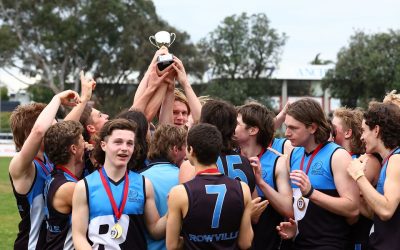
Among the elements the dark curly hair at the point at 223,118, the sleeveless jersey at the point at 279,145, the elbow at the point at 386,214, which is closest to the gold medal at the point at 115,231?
the dark curly hair at the point at 223,118

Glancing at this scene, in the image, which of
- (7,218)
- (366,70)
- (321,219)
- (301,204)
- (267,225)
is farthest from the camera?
(366,70)

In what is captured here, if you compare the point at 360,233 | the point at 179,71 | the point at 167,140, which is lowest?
the point at 360,233

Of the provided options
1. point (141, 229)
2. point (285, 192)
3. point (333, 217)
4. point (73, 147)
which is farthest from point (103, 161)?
point (333, 217)

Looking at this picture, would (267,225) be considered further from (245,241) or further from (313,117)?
(313,117)

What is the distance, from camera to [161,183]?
5152 millimetres

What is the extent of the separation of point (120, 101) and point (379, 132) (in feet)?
167

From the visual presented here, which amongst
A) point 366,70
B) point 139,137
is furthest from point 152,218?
point 366,70

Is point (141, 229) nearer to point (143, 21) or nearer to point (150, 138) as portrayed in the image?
point (150, 138)

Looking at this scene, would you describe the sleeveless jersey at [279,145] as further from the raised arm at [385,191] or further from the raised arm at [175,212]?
the raised arm at [175,212]

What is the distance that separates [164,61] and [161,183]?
1.79 m

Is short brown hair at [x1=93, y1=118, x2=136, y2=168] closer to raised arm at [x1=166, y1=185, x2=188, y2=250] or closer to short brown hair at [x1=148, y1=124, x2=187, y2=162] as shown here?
short brown hair at [x1=148, y1=124, x2=187, y2=162]

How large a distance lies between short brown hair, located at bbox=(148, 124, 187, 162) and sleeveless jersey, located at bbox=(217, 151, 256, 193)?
0.44 metres

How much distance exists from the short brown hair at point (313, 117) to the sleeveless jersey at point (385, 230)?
1.93 feet

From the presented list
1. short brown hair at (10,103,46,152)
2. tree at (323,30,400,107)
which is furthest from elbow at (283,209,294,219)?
tree at (323,30,400,107)
